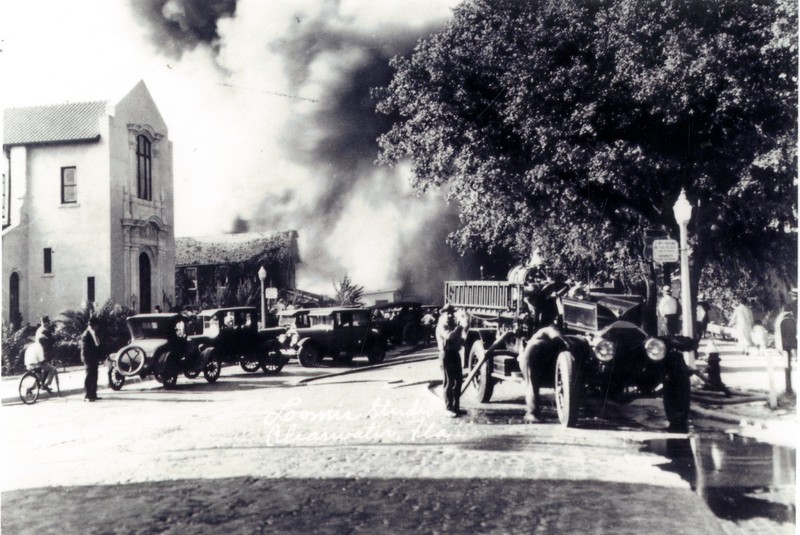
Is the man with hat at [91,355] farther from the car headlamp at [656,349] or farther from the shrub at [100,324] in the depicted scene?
the car headlamp at [656,349]

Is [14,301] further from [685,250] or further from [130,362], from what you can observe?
[685,250]

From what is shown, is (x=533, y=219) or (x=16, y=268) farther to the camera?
(x=533, y=219)

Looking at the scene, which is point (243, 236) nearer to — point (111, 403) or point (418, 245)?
point (418, 245)

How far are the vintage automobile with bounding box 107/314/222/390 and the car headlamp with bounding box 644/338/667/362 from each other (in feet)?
15.0

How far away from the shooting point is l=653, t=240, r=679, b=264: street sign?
22.0ft

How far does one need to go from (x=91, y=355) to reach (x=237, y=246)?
300 cm

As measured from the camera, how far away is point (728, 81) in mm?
5008

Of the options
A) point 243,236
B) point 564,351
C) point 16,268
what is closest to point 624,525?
point 564,351

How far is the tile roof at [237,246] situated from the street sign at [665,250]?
4.07 metres

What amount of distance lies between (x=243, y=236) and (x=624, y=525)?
340 centimetres

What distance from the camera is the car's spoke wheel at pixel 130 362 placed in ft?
23.4

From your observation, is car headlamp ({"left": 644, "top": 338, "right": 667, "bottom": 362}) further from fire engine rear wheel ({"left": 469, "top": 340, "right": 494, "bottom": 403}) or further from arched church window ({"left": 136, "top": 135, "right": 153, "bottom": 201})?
arched church window ({"left": 136, "top": 135, "right": 153, "bottom": 201})

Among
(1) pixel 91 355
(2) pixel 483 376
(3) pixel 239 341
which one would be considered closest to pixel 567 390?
(2) pixel 483 376

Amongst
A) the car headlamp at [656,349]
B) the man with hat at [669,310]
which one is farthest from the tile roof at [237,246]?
the man with hat at [669,310]
